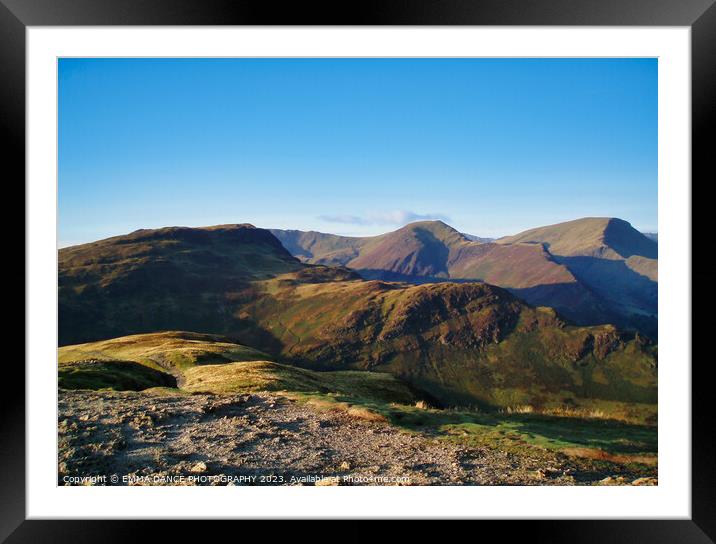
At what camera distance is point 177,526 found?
9.70m

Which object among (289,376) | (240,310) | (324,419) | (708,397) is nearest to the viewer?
(708,397)

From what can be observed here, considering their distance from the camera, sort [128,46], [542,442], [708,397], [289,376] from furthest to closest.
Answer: [289,376], [542,442], [128,46], [708,397]

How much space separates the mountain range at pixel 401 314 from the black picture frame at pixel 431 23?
1220 inches

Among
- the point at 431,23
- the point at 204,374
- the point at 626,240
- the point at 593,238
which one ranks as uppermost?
the point at 593,238

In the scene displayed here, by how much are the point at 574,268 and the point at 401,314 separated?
5089 cm

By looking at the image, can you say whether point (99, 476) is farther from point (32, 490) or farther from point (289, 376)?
point (289, 376)

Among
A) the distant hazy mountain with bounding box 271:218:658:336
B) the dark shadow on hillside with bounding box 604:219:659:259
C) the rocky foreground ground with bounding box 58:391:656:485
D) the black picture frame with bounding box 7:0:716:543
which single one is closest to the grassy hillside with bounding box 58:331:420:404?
the rocky foreground ground with bounding box 58:391:656:485

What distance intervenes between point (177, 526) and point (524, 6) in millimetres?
14151

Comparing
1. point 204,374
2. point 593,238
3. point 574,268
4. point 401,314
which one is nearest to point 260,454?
point 204,374

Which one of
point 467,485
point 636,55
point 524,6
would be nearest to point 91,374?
point 467,485

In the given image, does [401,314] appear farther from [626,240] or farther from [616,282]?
[616,282]

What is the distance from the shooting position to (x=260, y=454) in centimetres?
1215

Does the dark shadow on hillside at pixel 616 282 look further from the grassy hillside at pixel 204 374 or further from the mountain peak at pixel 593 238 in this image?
the grassy hillside at pixel 204 374

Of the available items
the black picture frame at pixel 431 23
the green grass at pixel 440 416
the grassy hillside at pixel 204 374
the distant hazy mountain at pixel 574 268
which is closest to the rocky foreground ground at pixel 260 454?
the green grass at pixel 440 416
